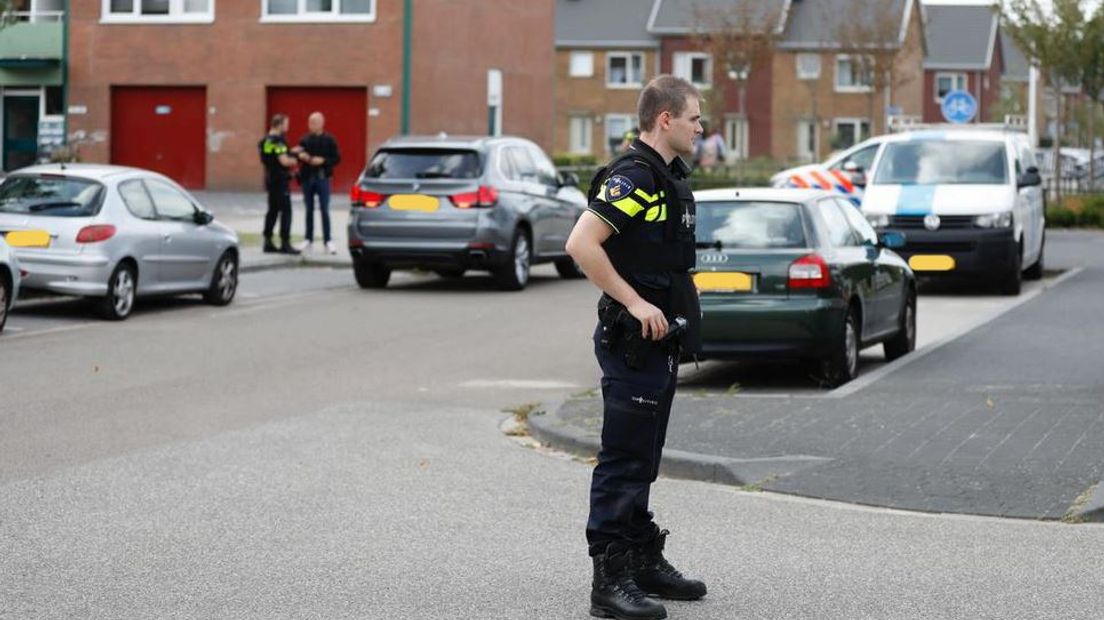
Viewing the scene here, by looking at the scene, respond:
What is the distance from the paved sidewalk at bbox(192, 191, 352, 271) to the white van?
7561mm

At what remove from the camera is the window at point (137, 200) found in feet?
60.1

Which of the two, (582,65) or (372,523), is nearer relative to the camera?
(372,523)

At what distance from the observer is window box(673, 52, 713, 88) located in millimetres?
84375

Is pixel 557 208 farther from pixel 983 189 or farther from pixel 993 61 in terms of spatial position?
pixel 993 61

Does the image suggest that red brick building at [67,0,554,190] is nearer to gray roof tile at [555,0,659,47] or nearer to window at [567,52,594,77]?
gray roof tile at [555,0,659,47]

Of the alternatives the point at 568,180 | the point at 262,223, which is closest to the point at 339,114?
the point at 262,223

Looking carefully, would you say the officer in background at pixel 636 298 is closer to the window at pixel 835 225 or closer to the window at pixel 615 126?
the window at pixel 835 225

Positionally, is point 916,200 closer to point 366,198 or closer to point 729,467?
point 366,198

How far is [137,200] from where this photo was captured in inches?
730

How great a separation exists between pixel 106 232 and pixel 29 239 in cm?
69

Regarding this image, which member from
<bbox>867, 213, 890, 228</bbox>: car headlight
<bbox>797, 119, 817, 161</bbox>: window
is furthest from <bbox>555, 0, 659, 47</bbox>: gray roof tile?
<bbox>867, 213, 890, 228</bbox>: car headlight

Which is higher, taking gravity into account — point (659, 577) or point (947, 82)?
point (947, 82)

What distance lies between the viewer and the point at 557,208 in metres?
23.7

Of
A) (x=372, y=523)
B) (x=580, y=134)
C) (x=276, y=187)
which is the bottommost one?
(x=372, y=523)
